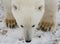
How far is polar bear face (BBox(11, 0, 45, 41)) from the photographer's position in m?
2.21

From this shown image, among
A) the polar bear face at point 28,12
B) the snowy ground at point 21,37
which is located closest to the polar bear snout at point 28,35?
the polar bear face at point 28,12

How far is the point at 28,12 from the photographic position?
220cm

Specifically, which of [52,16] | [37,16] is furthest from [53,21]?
[37,16]

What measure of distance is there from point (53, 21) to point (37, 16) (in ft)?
1.44

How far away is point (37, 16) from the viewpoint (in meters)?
2.32

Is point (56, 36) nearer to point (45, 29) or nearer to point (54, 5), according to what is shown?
point (45, 29)

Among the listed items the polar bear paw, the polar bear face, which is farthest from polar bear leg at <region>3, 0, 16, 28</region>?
the polar bear face

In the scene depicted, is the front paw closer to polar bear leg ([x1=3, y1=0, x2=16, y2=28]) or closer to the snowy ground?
the snowy ground

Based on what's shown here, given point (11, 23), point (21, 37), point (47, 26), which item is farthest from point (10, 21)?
point (47, 26)

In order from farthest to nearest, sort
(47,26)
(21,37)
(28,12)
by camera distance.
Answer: (47,26), (21,37), (28,12)

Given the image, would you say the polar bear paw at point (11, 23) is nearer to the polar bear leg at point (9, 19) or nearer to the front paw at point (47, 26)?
the polar bear leg at point (9, 19)

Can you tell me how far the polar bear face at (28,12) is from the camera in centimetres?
221

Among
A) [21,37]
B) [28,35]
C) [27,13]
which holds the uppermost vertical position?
[27,13]

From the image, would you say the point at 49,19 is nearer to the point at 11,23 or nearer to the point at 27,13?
the point at 11,23
